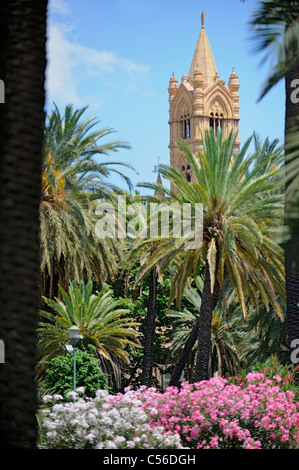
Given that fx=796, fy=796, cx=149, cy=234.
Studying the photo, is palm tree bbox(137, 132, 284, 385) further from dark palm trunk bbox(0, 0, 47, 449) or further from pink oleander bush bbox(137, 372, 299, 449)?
dark palm trunk bbox(0, 0, 47, 449)

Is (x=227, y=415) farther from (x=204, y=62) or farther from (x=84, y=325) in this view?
(x=204, y=62)

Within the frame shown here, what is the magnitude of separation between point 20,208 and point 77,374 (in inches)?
746

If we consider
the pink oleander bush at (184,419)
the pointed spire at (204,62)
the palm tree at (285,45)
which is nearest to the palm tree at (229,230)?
the pink oleander bush at (184,419)

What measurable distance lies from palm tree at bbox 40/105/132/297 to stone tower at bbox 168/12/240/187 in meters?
105

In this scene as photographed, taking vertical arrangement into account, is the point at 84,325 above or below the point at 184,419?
below

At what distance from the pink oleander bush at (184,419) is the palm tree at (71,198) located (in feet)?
29.2

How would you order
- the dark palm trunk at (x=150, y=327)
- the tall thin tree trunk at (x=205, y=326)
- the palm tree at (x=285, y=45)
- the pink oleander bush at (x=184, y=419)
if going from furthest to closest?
the dark palm trunk at (x=150, y=327), the tall thin tree trunk at (x=205, y=326), the pink oleander bush at (x=184, y=419), the palm tree at (x=285, y=45)

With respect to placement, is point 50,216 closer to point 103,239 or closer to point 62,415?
point 103,239

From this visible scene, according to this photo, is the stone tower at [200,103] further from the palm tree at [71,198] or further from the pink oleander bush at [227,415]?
the pink oleander bush at [227,415]

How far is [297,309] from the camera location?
52.0ft

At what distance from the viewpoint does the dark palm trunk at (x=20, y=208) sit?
7.20m

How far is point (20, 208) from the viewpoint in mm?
7352

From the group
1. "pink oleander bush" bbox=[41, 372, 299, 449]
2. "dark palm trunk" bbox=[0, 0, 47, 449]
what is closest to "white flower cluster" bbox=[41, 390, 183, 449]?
"pink oleander bush" bbox=[41, 372, 299, 449]

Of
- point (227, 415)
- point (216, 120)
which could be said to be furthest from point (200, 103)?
point (227, 415)
